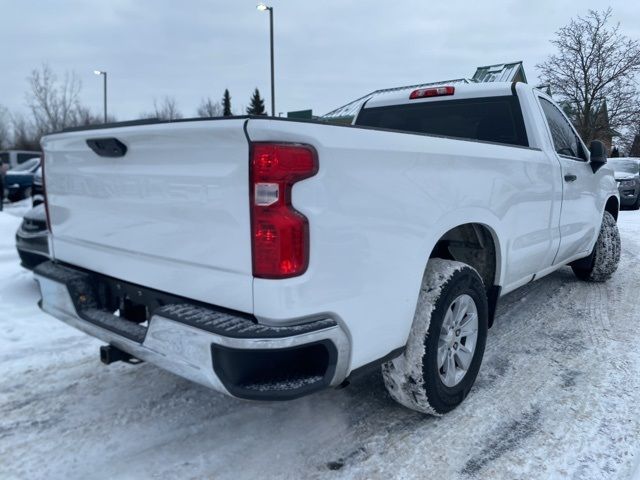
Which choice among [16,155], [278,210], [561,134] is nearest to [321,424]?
[278,210]

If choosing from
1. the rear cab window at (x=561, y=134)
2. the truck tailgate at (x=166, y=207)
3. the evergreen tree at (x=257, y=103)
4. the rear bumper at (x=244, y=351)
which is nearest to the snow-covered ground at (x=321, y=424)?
the rear bumper at (x=244, y=351)

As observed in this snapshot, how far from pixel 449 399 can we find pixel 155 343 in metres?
1.58

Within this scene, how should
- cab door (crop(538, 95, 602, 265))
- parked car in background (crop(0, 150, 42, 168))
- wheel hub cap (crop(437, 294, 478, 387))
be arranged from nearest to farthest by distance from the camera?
wheel hub cap (crop(437, 294, 478, 387)), cab door (crop(538, 95, 602, 265)), parked car in background (crop(0, 150, 42, 168))

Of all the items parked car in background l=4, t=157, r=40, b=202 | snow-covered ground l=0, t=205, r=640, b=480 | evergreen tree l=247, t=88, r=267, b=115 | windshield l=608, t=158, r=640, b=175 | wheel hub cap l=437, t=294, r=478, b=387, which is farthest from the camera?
evergreen tree l=247, t=88, r=267, b=115

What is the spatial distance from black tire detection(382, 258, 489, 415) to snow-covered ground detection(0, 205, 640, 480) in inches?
7.4

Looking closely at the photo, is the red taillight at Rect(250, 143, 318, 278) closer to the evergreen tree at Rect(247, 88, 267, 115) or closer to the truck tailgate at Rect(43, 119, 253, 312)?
the truck tailgate at Rect(43, 119, 253, 312)

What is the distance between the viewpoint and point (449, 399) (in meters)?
2.74

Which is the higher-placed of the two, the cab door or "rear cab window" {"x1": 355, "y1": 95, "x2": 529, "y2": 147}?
"rear cab window" {"x1": 355, "y1": 95, "x2": 529, "y2": 147}

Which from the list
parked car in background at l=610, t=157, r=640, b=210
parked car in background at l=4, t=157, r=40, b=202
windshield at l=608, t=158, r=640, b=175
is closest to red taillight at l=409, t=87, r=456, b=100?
parked car in background at l=610, t=157, r=640, b=210

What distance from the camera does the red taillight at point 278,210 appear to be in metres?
1.86

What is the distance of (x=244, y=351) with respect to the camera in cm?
188

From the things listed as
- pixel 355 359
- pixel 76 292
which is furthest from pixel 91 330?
pixel 355 359

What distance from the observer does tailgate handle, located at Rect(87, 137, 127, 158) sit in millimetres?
2385

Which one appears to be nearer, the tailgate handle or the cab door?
the tailgate handle
